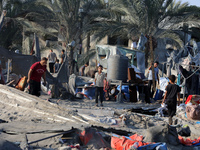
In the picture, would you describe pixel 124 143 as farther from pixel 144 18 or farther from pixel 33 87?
pixel 144 18

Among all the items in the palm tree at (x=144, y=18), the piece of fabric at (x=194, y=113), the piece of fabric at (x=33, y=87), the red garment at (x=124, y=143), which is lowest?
the piece of fabric at (x=194, y=113)

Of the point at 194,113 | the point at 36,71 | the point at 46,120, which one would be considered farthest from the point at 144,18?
the point at 46,120

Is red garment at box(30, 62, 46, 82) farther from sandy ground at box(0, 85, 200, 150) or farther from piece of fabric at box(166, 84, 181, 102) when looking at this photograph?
piece of fabric at box(166, 84, 181, 102)

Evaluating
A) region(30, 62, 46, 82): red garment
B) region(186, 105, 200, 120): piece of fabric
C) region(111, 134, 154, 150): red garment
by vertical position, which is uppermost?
region(30, 62, 46, 82): red garment

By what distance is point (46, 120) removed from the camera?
6742 millimetres

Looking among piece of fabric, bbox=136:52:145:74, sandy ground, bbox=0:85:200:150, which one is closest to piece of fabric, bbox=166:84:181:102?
sandy ground, bbox=0:85:200:150

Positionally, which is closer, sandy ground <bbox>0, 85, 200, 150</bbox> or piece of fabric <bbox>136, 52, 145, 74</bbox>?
sandy ground <bbox>0, 85, 200, 150</bbox>

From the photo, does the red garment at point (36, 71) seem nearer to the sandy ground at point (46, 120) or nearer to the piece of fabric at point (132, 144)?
the sandy ground at point (46, 120)

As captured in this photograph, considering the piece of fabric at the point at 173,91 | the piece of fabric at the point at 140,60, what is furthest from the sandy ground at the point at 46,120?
the piece of fabric at the point at 140,60

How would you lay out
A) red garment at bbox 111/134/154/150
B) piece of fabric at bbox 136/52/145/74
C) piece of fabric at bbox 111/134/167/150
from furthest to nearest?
1. piece of fabric at bbox 136/52/145/74
2. red garment at bbox 111/134/154/150
3. piece of fabric at bbox 111/134/167/150

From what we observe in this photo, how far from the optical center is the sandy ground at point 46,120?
523 cm

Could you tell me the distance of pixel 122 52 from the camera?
1819cm

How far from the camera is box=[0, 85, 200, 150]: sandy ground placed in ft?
17.2

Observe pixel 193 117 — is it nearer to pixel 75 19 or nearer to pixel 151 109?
pixel 151 109
